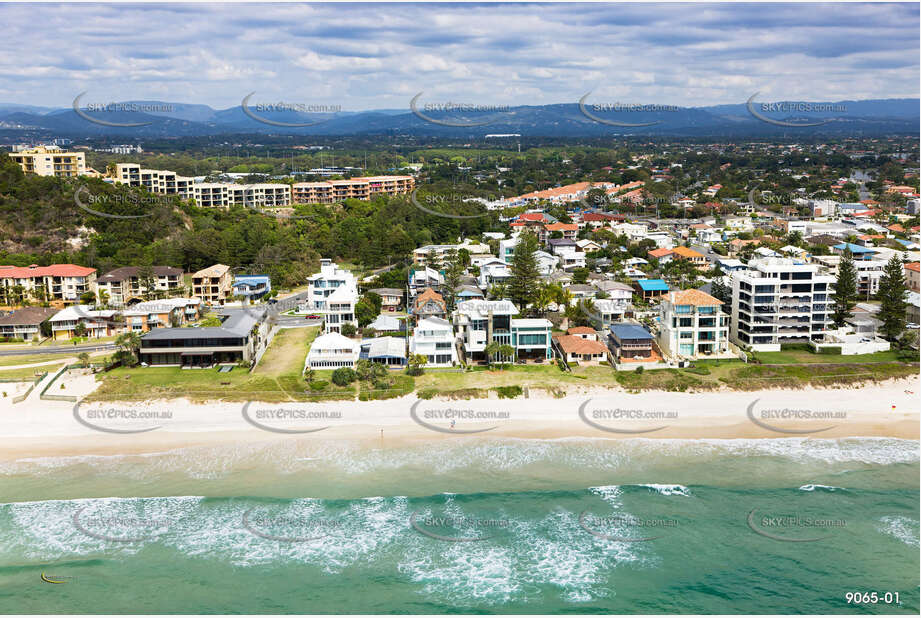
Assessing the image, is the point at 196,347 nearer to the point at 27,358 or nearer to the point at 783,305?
the point at 27,358

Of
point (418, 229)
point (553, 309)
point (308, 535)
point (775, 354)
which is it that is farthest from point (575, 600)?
point (418, 229)

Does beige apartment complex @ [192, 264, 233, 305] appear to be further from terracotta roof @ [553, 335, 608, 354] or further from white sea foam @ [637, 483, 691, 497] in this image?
white sea foam @ [637, 483, 691, 497]

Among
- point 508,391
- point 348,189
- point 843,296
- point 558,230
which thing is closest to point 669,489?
point 508,391

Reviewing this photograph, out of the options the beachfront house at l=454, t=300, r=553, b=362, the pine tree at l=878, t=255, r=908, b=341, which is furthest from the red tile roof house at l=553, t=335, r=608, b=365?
the pine tree at l=878, t=255, r=908, b=341

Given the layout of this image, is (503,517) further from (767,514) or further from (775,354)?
(775,354)

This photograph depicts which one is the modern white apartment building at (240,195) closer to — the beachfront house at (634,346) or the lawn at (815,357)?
the beachfront house at (634,346)

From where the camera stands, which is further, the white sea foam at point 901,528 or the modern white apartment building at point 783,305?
the modern white apartment building at point 783,305

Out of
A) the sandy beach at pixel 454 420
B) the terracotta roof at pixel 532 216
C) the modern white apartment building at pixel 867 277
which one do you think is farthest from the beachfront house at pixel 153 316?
the modern white apartment building at pixel 867 277
